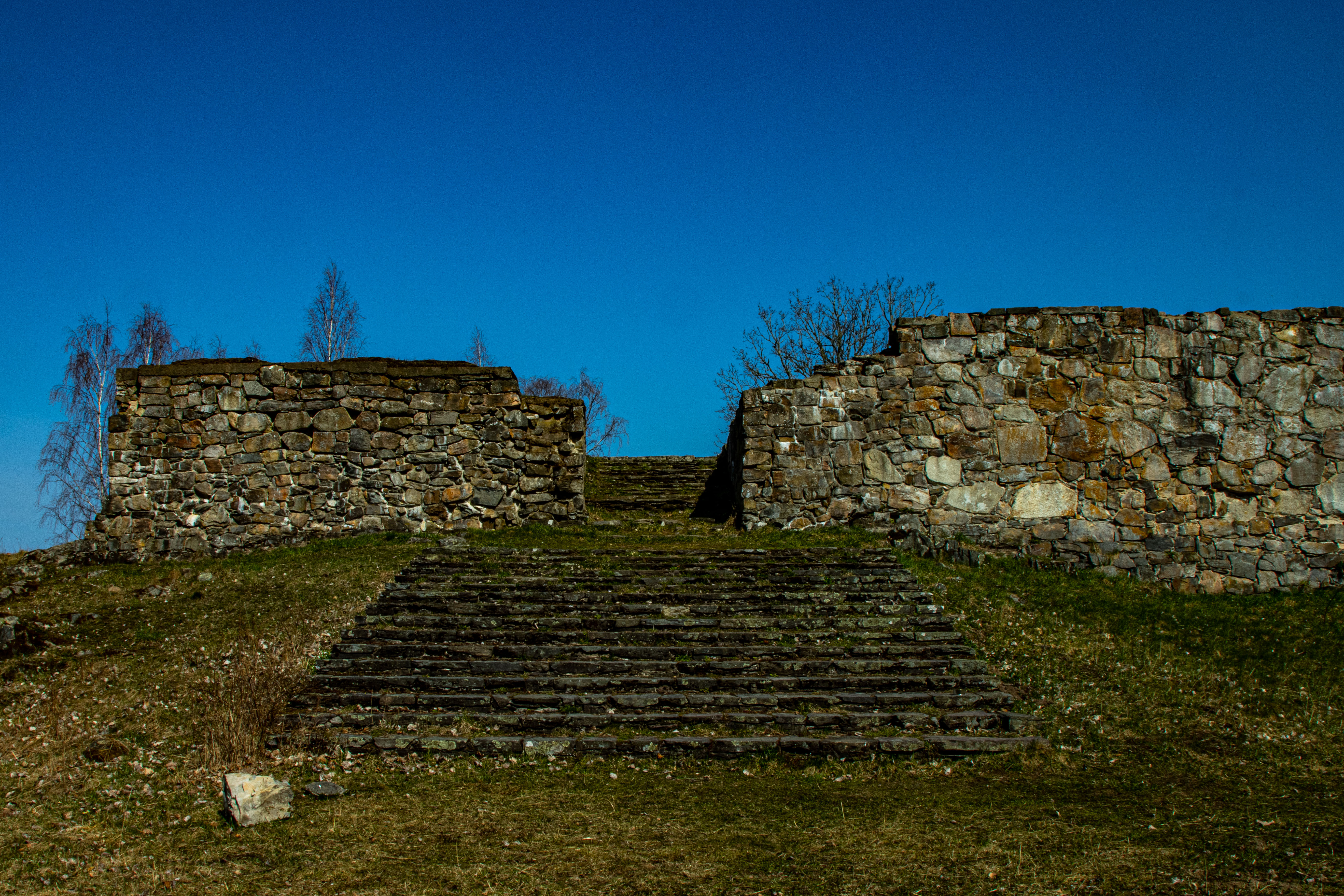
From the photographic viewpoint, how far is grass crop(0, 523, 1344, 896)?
538cm

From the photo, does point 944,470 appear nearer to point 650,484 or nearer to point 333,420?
point 650,484

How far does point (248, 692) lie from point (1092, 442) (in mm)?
11562

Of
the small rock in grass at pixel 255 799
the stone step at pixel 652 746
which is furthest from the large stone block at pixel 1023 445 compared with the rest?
the small rock in grass at pixel 255 799

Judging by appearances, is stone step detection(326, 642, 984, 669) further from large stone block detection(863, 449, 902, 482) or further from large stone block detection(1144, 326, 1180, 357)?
large stone block detection(1144, 326, 1180, 357)

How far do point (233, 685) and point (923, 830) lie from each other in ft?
19.2

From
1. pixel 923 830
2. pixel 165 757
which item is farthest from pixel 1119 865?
pixel 165 757

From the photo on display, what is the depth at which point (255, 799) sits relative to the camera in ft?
20.2

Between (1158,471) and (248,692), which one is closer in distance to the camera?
(248,692)

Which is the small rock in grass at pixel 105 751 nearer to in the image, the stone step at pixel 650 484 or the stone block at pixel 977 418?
the stone step at pixel 650 484

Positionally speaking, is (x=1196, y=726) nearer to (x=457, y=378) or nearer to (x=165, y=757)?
(x=165, y=757)

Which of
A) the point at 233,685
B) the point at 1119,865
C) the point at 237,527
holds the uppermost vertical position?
the point at 237,527

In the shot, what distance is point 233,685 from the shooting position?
8.02 meters

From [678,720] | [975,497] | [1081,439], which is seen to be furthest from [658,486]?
[678,720]

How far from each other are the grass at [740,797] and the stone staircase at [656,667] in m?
0.27
